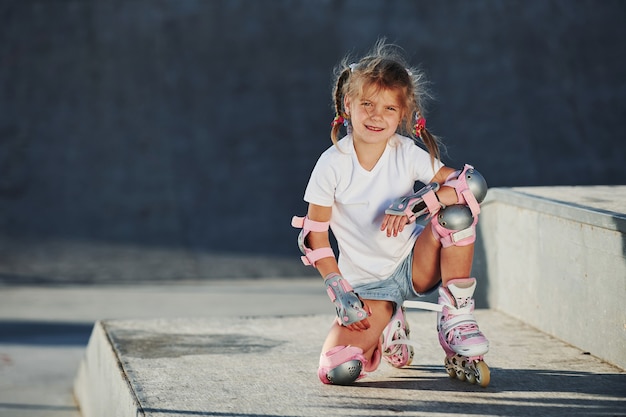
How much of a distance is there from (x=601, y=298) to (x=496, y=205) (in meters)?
0.92

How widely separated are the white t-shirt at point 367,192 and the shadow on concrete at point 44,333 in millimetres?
1853

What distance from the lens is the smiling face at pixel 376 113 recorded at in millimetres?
2369

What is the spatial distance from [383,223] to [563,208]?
75cm

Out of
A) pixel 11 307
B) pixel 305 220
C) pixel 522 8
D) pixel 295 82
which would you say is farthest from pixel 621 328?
pixel 522 8

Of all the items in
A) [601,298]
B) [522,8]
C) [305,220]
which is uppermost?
[522,8]

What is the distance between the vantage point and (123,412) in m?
2.37

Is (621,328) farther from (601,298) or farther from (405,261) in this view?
(405,261)

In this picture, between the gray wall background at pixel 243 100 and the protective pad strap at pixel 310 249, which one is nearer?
the protective pad strap at pixel 310 249

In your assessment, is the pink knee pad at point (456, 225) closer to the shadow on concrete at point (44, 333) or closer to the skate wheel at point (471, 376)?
the skate wheel at point (471, 376)

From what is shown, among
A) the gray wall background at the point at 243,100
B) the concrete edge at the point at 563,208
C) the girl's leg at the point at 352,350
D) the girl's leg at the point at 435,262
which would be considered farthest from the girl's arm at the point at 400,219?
the gray wall background at the point at 243,100

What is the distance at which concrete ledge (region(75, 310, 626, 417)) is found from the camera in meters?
2.16

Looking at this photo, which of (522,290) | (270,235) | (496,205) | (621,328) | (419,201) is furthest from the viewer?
(270,235)

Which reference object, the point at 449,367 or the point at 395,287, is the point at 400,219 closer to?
the point at 395,287

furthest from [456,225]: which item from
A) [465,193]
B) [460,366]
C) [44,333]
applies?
[44,333]
